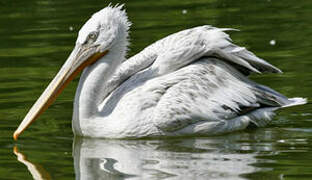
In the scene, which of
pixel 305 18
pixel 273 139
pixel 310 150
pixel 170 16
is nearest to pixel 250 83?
pixel 273 139

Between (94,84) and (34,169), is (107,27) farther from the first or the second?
(34,169)

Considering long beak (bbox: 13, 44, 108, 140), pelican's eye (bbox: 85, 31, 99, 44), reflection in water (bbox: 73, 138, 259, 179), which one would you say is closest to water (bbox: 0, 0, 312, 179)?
reflection in water (bbox: 73, 138, 259, 179)

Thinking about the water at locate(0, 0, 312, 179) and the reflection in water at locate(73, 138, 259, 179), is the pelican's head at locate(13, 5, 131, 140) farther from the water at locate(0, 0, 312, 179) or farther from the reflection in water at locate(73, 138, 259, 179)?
the reflection in water at locate(73, 138, 259, 179)

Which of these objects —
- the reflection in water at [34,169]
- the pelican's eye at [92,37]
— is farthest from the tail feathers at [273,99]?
the reflection in water at [34,169]

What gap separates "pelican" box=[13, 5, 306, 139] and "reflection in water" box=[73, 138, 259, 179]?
0.15 meters

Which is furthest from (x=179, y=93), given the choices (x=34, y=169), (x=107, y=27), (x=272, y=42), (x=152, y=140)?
(x=272, y=42)

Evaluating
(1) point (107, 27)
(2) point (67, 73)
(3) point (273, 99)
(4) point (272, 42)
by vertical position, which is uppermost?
(4) point (272, 42)

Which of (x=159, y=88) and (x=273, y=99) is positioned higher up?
(x=159, y=88)

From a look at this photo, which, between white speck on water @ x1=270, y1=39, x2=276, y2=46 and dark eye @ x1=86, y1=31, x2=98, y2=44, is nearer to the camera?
dark eye @ x1=86, y1=31, x2=98, y2=44

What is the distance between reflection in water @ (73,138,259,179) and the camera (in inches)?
258

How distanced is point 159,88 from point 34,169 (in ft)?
4.59

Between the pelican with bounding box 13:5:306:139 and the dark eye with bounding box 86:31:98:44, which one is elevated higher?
the dark eye with bounding box 86:31:98:44

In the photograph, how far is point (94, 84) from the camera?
7945 millimetres

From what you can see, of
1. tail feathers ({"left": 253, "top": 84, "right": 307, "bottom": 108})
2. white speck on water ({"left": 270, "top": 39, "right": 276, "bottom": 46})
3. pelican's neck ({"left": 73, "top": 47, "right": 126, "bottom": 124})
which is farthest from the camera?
white speck on water ({"left": 270, "top": 39, "right": 276, "bottom": 46})
